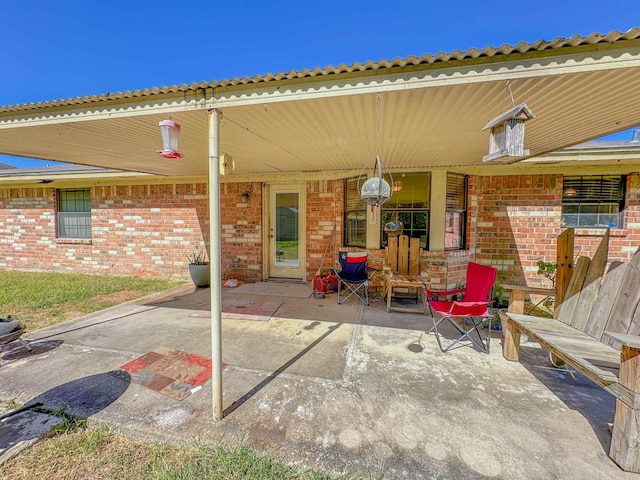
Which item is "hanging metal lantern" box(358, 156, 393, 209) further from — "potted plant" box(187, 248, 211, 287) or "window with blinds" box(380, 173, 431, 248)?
"potted plant" box(187, 248, 211, 287)

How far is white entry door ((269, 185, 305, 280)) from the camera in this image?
21.2 feet

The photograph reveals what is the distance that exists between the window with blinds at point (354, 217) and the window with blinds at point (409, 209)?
0.41 meters

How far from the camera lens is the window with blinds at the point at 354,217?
19.1 feet

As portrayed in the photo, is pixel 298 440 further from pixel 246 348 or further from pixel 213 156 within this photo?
pixel 213 156

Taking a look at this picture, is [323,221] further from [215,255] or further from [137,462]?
[137,462]

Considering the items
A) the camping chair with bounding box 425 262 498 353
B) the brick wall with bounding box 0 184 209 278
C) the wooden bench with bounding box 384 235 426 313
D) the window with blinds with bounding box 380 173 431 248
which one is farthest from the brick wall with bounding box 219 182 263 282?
the camping chair with bounding box 425 262 498 353

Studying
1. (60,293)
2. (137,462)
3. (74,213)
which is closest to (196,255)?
(60,293)

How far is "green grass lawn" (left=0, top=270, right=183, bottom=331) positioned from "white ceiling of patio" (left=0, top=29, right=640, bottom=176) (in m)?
2.52

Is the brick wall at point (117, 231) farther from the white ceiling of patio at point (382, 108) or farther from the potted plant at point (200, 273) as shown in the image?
the white ceiling of patio at point (382, 108)

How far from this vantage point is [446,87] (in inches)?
88.8

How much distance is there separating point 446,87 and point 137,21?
1065 centimetres

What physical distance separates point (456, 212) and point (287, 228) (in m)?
3.57

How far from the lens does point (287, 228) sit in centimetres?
658

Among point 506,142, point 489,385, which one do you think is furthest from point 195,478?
point 506,142
